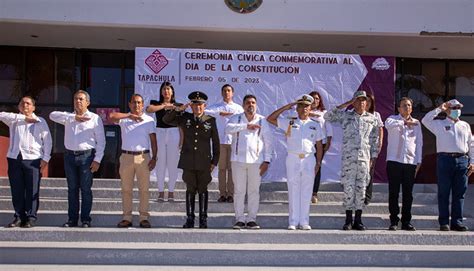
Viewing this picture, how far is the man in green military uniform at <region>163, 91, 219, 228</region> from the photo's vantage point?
285 inches

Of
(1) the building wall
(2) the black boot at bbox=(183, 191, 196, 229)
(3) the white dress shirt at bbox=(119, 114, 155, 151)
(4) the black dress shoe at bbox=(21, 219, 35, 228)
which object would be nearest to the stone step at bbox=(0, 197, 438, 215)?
(4) the black dress shoe at bbox=(21, 219, 35, 228)

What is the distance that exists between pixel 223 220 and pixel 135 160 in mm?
1481

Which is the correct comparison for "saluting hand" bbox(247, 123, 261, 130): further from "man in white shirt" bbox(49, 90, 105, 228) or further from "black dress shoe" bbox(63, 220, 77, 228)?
"black dress shoe" bbox(63, 220, 77, 228)

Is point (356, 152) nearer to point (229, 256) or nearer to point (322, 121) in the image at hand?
point (322, 121)

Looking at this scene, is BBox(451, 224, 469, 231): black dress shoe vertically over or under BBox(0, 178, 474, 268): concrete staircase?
over

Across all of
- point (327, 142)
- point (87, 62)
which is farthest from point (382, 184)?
point (87, 62)

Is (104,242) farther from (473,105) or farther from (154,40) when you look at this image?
(473,105)

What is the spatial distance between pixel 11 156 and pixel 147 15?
4.52m

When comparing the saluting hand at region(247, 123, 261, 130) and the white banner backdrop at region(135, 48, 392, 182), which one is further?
the white banner backdrop at region(135, 48, 392, 182)

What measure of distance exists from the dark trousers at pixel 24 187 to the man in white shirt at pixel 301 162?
10.8ft

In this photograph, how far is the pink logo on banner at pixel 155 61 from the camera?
980 cm

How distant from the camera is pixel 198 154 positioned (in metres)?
7.27

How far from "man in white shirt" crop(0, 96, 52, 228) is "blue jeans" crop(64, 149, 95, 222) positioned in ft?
1.47

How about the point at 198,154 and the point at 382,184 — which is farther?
the point at 382,184
